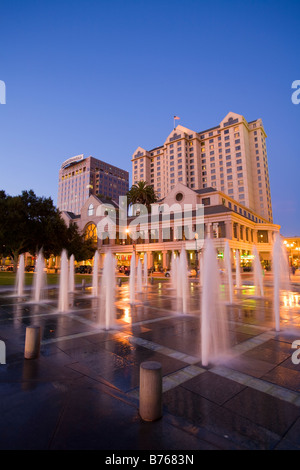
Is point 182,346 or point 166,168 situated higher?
point 166,168

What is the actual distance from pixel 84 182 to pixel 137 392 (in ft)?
463

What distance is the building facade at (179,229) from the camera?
52844 mm

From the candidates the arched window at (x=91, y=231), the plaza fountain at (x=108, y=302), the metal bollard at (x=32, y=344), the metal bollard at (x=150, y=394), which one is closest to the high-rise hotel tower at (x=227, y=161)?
the arched window at (x=91, y=231)

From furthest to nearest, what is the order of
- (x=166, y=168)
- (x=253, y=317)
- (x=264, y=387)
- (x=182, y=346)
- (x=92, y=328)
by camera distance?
(x=166, y=168) → (x=253, y=317) → (x=92, y=328) → (x=182, y=346) → (x=264, y=387)

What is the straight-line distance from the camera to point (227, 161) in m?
87.7

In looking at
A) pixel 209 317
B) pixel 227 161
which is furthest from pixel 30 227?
pixel 227 161

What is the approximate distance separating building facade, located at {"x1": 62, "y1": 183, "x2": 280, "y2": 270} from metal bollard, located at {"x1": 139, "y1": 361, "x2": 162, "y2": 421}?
4247cm

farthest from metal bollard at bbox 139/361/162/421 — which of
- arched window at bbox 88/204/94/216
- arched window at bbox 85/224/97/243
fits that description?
arched window at bbox 88/204/94/216

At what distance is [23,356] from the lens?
5.58 metres

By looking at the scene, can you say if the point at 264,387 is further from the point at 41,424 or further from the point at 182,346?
the point at 41,424

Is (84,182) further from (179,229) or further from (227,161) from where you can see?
(179,229)

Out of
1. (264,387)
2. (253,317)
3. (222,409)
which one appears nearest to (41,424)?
(222,409)

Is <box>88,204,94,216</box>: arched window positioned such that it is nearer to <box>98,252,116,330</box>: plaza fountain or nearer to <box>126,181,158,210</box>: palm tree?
<box>126,181,158,210</box>: palm tree
